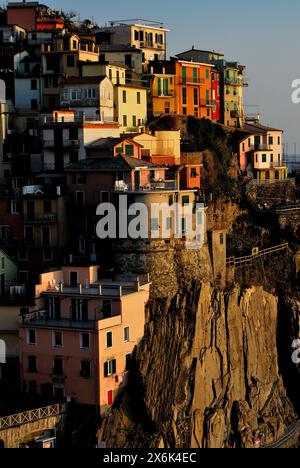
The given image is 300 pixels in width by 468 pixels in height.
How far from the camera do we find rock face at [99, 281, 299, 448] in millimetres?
59812

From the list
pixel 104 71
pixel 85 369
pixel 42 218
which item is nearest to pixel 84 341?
pixel 85 369

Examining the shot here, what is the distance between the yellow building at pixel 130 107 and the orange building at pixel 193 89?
13.5ft

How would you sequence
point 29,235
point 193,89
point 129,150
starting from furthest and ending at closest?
1. point 193,89
2. point 129,150
3. point 29,235

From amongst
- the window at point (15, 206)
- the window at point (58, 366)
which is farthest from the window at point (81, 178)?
the window at point (58, 366)

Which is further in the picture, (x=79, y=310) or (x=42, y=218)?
(x=42, y=218)

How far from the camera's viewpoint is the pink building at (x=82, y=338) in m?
59.4

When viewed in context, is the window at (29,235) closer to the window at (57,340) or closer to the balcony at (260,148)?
the window at (57,340)

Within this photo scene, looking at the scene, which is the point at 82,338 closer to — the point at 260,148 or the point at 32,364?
the point at 32,364

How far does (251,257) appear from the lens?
238 feet

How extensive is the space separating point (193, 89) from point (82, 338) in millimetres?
30151

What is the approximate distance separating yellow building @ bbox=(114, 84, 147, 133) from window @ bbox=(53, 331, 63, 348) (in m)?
19.6

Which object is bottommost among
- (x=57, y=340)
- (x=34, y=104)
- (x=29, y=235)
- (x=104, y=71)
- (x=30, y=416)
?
(x=30, y=416)

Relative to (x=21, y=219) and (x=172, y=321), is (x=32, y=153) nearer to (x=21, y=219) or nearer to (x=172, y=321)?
(x=21, y=219)

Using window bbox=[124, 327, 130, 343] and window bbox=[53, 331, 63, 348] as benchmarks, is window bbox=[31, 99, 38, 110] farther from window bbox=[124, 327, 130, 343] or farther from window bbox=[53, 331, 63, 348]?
window bbox=[124, 327, 130, 343]
